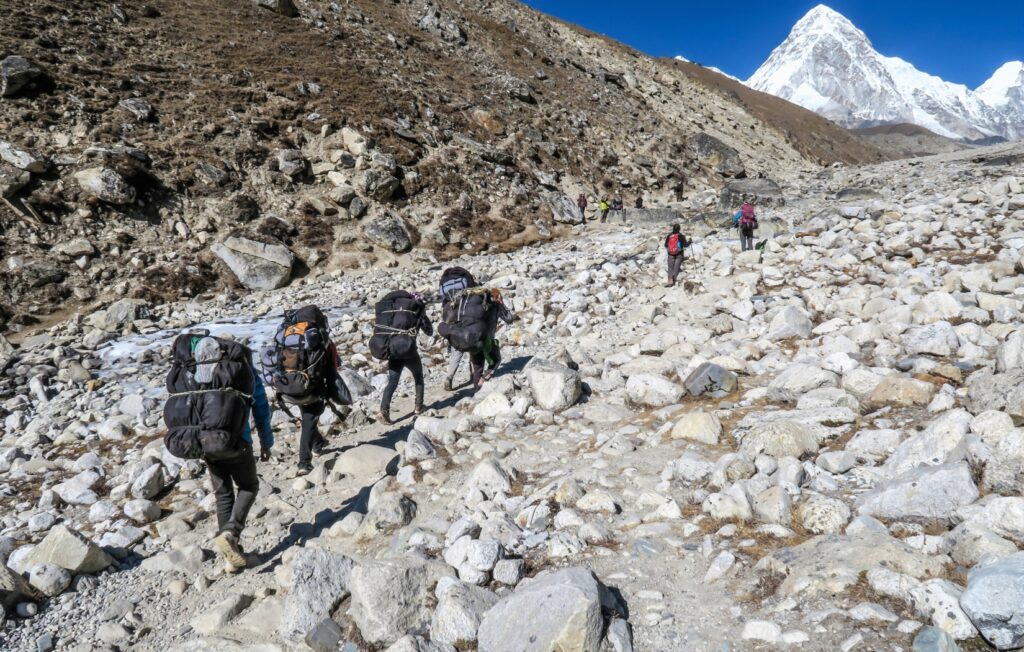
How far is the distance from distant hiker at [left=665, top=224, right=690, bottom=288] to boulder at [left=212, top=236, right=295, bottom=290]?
1147 cm

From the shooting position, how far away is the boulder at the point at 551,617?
2.60m

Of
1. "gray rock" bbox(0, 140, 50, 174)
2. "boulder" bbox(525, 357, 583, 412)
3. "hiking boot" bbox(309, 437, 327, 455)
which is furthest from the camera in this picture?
"gray rock" bbox(0, 140, 50, 174)

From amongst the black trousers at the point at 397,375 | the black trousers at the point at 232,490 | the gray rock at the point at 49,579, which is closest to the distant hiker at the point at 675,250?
the black trousers at the point at 397,375

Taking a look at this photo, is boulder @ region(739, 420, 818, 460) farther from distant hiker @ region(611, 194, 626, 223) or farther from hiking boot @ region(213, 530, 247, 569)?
distant hiker @ region(611, 194, 626, 223)

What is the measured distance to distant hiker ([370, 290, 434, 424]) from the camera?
23.0 ft

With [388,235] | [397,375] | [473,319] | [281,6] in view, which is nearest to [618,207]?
[388,235]

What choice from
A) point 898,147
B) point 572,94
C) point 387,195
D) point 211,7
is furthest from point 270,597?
point 898,147

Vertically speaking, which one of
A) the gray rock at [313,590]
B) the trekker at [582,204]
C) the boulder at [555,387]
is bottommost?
the gray rock at [313,590]

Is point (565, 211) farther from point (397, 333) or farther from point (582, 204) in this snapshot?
point (397, 333)

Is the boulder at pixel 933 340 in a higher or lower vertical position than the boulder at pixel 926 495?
higher

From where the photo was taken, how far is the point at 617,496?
4219mm

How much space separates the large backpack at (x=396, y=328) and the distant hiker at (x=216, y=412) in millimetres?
2564

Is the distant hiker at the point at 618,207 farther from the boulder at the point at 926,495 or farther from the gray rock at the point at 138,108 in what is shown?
the boulder at the point at 926,495

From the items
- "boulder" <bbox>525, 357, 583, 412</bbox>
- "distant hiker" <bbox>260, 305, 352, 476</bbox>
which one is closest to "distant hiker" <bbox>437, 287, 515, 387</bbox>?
"boulder" <bbox>525, 357, 583, 412</bbox>
